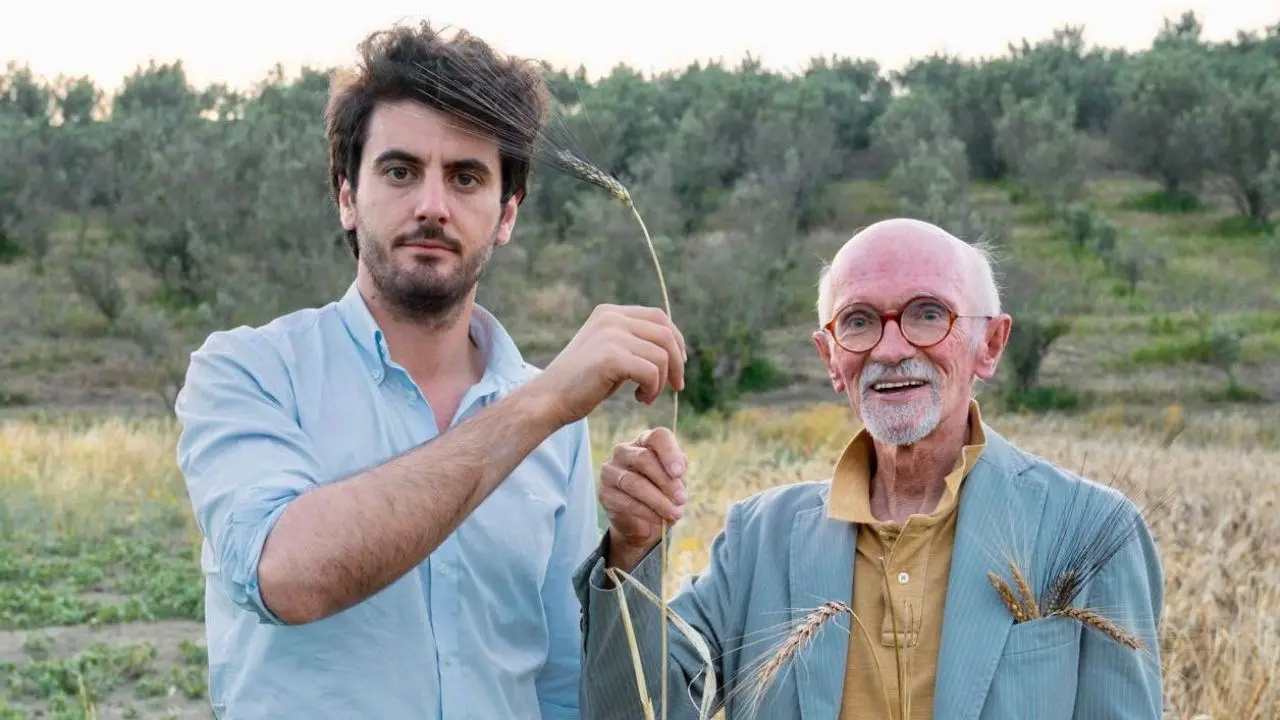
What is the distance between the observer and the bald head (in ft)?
12.3

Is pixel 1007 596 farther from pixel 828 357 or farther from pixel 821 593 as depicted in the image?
pixel 828 357

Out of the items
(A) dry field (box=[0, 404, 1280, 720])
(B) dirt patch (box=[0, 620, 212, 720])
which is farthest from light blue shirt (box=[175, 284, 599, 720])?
(B) dirt patch (box=[0, 620, 212, 720])

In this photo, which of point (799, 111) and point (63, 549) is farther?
point (799, 111)

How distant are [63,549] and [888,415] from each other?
38.0 ft

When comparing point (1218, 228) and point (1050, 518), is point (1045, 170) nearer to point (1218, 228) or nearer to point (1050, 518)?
point (1218, 228)

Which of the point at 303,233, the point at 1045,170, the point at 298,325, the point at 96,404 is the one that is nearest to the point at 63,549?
the point at 298,325

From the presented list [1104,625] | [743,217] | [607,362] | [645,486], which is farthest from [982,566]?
[743,217]

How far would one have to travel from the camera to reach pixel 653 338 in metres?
2.86

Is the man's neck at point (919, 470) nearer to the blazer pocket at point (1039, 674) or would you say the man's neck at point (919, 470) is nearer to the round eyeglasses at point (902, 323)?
the round eyeglasses at point (902, 323)

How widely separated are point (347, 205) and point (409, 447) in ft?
2.61

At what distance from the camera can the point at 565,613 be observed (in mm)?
3586

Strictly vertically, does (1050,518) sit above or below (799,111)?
below

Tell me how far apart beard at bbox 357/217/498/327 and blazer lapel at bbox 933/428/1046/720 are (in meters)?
1.32

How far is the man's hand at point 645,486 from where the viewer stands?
3.18m
